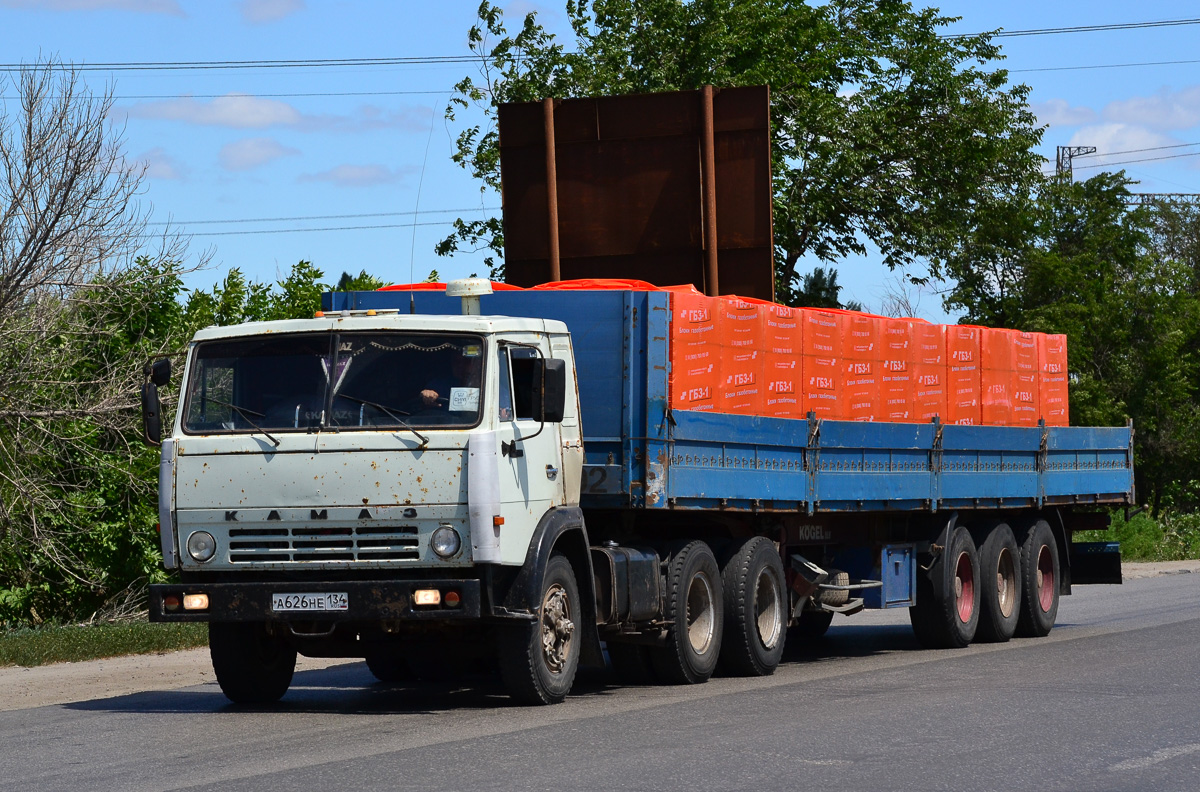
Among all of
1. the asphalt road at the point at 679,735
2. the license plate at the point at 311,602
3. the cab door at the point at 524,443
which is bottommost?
the asphalt road at the point at 679,735

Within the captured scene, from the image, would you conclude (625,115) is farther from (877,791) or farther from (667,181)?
(877,791)

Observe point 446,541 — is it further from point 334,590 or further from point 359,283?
point 359,283

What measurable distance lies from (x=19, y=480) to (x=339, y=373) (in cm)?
782

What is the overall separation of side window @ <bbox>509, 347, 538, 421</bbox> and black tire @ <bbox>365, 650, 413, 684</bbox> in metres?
3.19

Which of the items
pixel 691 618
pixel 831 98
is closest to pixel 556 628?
pixel 691 618

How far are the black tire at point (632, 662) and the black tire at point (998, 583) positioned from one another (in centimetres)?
515

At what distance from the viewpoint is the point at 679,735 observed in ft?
29.2

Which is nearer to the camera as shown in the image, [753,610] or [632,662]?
[632,662]

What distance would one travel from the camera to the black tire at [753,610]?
12508mm

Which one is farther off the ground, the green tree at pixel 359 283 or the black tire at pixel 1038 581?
the green tree at pixel 359 283

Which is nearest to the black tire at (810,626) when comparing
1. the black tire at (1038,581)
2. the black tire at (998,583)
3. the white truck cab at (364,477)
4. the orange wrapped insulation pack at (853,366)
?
the black tire at (998,583)

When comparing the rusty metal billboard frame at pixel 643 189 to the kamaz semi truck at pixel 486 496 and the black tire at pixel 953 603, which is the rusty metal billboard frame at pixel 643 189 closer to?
the black tire at pixel 953 603

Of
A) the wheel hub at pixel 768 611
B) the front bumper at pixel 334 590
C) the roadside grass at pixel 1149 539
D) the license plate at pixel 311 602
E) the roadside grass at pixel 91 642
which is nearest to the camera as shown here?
the front bumper at pixel 334 590

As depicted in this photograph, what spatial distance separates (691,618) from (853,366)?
Result: 114 inches
